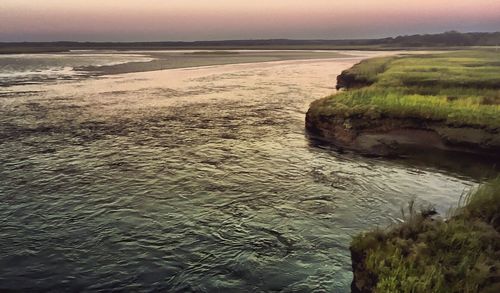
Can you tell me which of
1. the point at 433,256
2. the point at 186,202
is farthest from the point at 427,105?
the point at 433,256

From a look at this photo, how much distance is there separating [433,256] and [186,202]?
10430 mm

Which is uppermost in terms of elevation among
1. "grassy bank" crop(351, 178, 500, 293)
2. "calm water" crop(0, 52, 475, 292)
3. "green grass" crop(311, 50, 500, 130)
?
"green grass" crop(311, 50, 500, 130)

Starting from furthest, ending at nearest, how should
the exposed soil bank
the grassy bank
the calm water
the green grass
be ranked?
the green grass, the exposed soil bank, the calm water, the grassy bank

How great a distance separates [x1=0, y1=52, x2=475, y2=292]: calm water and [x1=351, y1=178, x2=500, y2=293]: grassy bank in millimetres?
1717

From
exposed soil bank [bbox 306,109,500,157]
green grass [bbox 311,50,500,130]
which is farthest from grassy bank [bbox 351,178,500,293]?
green grass [bbox 311,50,500,130]

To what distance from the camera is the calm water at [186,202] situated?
1250cm

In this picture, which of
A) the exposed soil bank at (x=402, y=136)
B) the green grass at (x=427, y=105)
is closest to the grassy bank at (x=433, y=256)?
the exposed soil bank at (x=402, y=136)

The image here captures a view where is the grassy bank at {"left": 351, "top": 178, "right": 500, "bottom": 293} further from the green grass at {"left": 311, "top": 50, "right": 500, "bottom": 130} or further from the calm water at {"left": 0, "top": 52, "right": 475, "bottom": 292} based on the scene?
the green grass at {"left": 311, "top": 50, "right": 500, "bottom": 130}

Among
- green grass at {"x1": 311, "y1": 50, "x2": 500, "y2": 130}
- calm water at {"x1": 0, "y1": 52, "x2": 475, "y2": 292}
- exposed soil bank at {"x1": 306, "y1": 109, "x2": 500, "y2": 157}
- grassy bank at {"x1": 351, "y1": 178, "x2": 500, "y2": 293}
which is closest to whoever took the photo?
grassy bank at {"x1": 351, "y1": 178, "x2": 500, "y2": 293}

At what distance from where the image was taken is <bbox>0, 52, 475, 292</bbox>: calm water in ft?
41.0

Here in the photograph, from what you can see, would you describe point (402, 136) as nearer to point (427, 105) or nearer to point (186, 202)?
point (427, 105)

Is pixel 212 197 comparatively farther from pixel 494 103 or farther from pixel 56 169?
pixel 494 103

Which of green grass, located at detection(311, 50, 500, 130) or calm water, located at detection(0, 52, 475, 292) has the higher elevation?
green grass, located at detection(311, 50, 500, 130)

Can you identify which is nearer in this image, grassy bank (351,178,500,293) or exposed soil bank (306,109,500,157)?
grassy bank (351,178,500,293)
